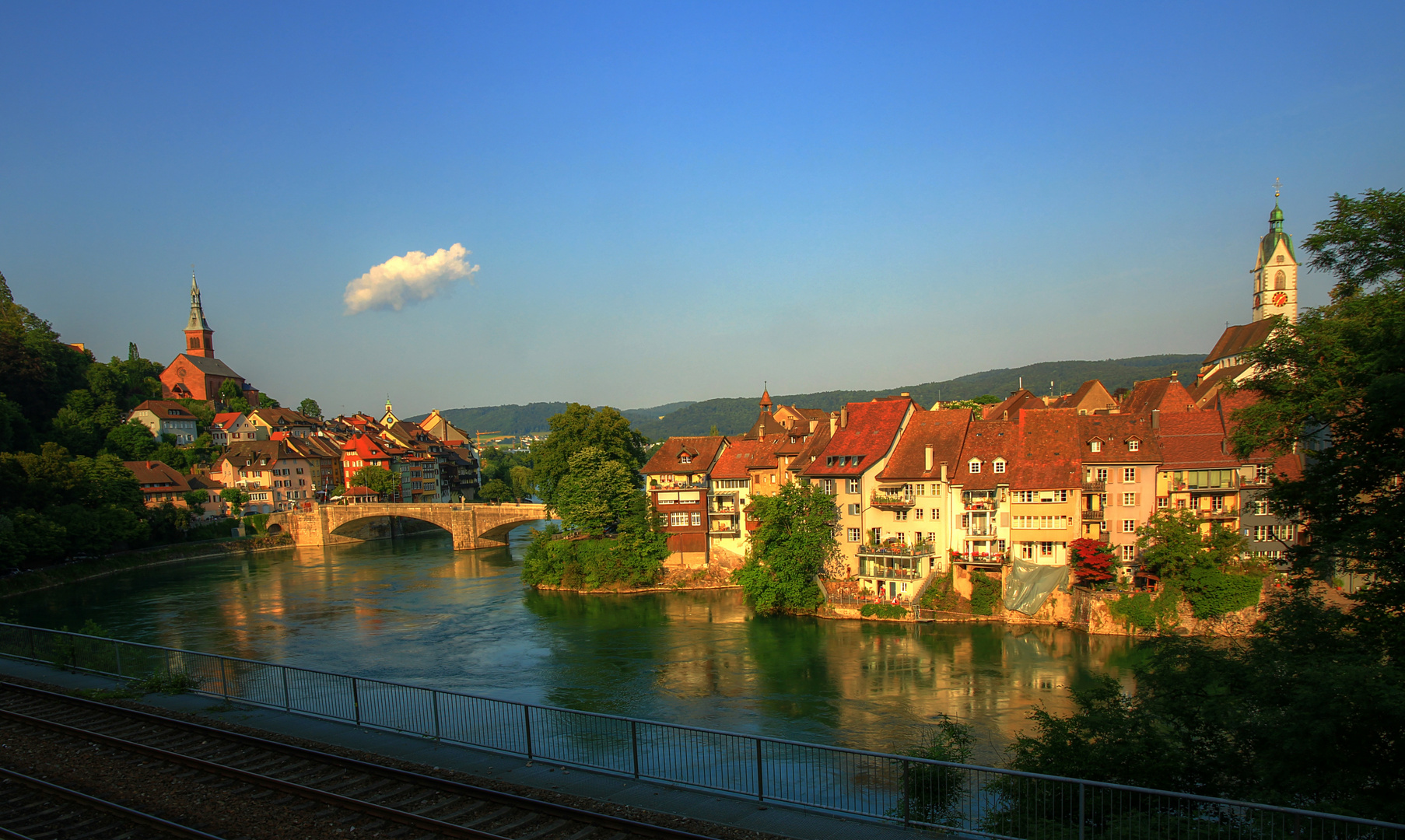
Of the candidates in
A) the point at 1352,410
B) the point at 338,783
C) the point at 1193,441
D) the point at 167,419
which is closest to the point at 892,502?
the point at 1193,441

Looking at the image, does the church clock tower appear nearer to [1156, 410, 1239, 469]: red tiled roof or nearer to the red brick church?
[1156, 410, 1239, 469]: red tiled roof

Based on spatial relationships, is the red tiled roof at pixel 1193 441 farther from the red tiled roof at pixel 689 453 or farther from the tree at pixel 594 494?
the tree at pixel 594 494

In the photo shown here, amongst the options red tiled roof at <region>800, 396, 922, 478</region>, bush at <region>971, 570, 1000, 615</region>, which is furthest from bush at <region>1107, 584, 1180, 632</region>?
red tiled roof at <region>800, 396, 922, 478</region>

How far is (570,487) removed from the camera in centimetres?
5219

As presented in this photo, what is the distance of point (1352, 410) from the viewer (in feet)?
49.2

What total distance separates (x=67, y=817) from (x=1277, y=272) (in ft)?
319

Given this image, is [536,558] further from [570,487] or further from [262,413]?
[262,413]

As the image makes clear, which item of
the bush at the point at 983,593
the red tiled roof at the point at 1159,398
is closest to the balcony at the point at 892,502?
the bush at the point at 983,593

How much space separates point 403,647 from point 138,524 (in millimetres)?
41913

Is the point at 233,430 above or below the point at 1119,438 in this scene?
above

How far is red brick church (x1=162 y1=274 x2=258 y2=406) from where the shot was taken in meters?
117

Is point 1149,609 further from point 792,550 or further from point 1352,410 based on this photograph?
point 1352,410

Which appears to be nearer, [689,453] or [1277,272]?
[689,453]

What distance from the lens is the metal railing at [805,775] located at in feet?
29.3
